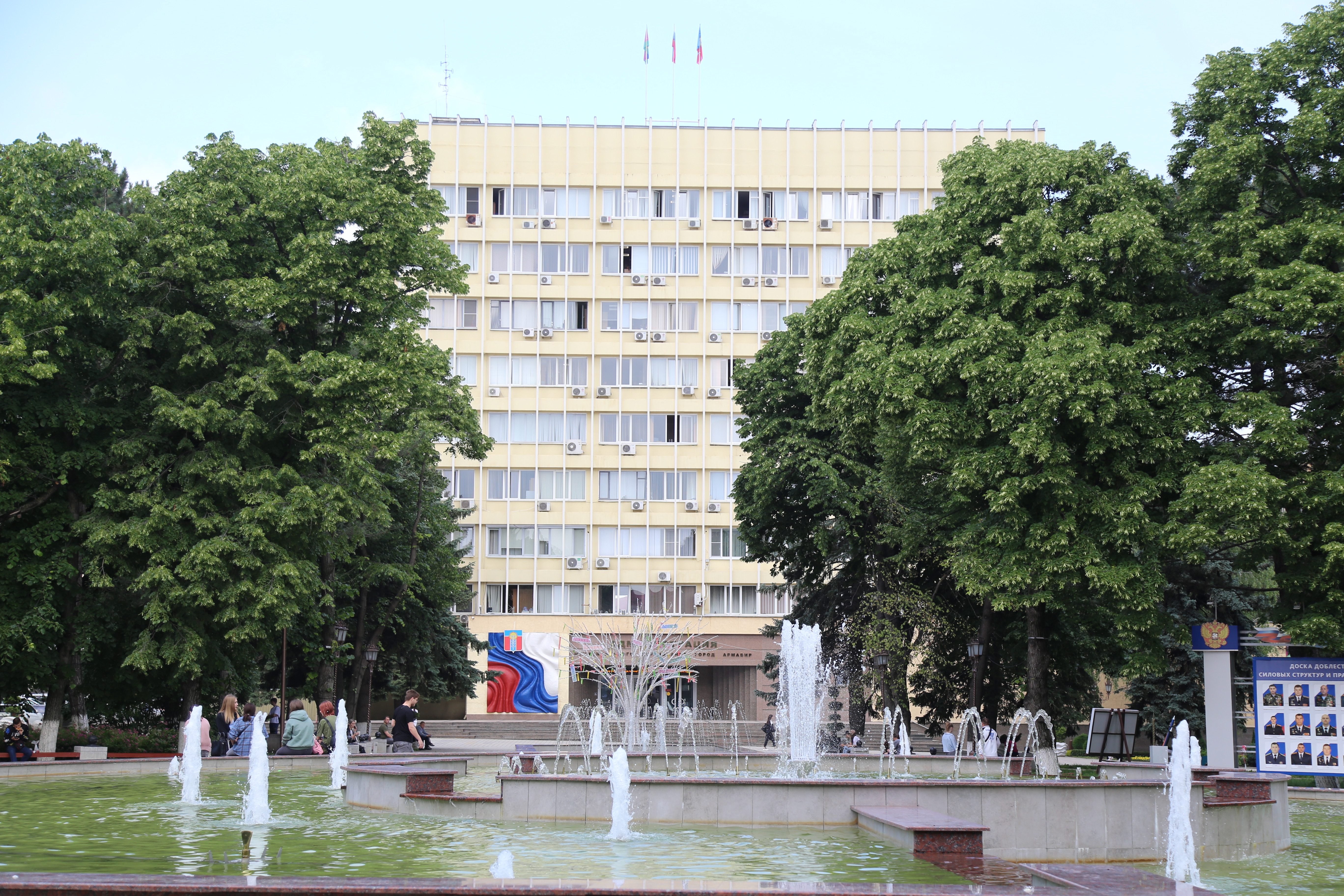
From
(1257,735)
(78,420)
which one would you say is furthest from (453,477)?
(1257,735)

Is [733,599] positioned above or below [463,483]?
below

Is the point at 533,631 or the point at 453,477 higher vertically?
the point at 453,477

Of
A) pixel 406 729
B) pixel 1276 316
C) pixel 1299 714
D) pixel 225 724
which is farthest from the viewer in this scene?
pixel 225 724

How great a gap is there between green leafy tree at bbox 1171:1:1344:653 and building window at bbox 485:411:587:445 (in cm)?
3460

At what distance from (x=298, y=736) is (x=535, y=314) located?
35.8 m

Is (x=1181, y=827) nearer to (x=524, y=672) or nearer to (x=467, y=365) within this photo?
(x=524, y=672)

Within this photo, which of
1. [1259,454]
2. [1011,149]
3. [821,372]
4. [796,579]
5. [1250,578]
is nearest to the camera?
[1259,454]

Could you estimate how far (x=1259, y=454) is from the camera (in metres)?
22.5

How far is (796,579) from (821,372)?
11.1 meters

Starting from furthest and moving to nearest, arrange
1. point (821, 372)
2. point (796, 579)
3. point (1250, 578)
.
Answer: point (1250, 578), point (796, 579), point (821, 372)

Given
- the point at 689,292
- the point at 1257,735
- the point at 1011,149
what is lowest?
the point at 1257,735

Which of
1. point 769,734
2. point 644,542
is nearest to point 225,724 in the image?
point 769,734

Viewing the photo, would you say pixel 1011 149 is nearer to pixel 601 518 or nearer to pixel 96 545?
pixel 96 545

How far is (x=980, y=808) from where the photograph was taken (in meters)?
13.5
